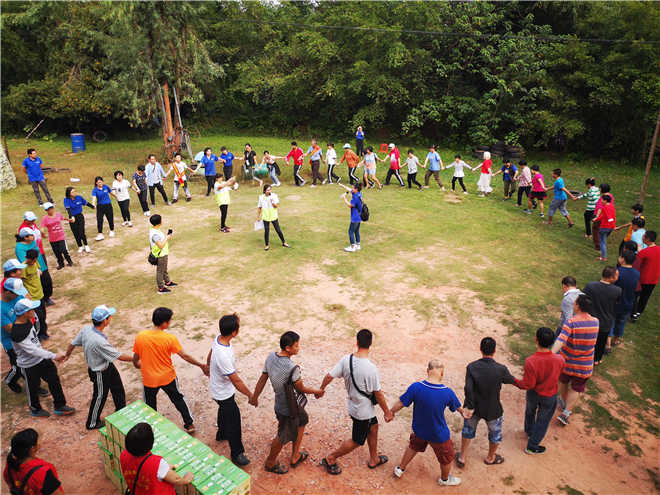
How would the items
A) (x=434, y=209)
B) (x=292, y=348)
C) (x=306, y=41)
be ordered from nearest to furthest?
(x=292, y=348)
(x=434, y=209)
(x=306, y=41)

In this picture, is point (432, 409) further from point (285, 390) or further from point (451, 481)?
point (285, 390)

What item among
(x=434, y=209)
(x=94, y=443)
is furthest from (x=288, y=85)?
(x=94, y=443)

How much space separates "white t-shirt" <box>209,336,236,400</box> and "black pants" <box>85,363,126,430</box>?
141cm

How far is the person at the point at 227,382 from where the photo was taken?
182 inches

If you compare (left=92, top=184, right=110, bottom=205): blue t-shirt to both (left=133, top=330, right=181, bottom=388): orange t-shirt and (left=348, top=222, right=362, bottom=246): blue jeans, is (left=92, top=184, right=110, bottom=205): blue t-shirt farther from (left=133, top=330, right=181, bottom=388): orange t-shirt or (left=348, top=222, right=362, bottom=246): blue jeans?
(left=133, top=330, right=181, bottom=388): orange t-shirt

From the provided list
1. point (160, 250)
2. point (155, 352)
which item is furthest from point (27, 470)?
point (160, 250)

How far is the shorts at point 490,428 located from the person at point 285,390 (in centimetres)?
166

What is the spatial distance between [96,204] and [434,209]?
9912 mm

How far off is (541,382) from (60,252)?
32.2ft

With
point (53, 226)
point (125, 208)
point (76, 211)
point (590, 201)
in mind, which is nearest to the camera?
point (53, 226)

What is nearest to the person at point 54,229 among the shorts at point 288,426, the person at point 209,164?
the person at point 209,164

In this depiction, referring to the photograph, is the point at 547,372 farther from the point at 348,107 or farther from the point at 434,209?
→ the point at 348,107

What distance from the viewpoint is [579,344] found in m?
5.32

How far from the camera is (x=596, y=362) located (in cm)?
684
